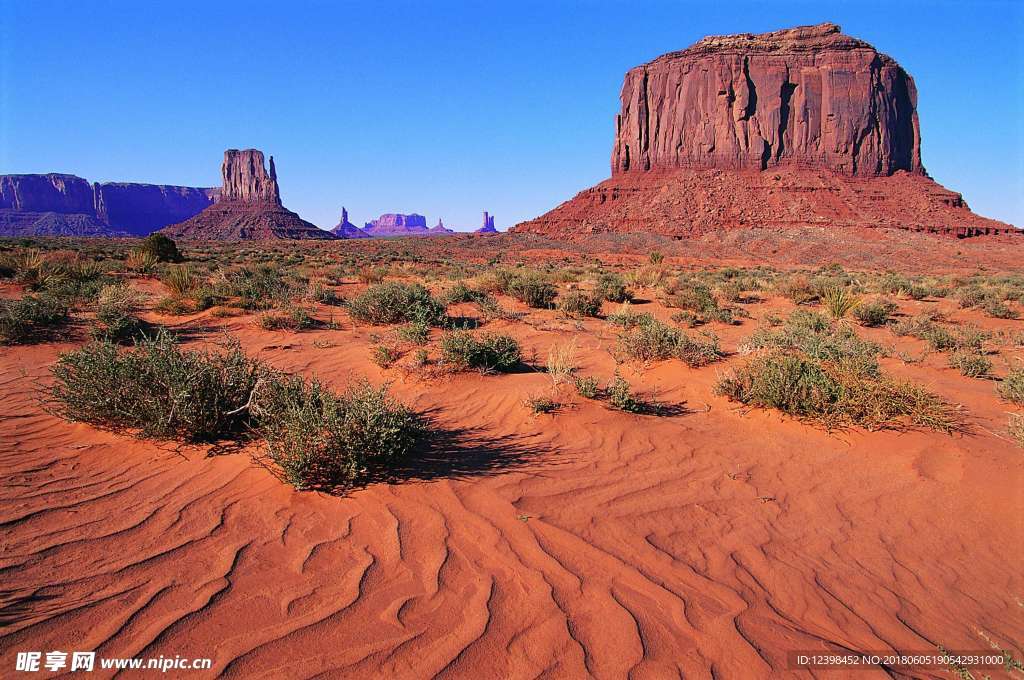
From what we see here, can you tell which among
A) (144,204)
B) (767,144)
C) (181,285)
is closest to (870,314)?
(181,285)

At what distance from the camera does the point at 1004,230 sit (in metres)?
49.0

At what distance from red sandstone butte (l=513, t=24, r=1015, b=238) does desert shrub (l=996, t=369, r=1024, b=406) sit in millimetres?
50877

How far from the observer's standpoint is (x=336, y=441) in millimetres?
3393

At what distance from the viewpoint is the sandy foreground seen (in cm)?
219

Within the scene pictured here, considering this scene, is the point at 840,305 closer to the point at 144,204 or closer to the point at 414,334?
the point at 414,334

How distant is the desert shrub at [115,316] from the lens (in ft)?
23.4

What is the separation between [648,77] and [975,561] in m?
83.0

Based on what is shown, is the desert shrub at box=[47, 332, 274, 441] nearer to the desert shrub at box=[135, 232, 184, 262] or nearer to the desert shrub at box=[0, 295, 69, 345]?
the desert shrub at box=[0, 295, 69, 345]

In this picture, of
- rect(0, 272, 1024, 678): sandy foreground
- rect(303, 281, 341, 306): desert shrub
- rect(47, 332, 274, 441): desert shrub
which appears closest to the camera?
rect(0, 272, 1024, 678): sandy foreground

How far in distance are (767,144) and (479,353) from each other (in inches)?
2788

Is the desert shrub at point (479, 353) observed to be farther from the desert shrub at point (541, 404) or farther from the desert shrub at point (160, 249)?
the desert shrub at point (160, 249)

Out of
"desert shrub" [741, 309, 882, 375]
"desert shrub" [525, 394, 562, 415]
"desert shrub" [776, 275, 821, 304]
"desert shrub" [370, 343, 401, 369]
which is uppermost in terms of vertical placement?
"desert shrub" [776, 275, 821, 304]

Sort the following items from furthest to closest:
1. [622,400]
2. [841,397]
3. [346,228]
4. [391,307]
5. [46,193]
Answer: [346,228] → [46,193] → [391,307] → [622,400] → [841,397]

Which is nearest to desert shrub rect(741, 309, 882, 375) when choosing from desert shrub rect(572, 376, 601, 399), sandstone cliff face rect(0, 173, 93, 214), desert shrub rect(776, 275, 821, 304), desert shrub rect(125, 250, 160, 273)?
desert shrub rect(572, 376, 601, 399)
